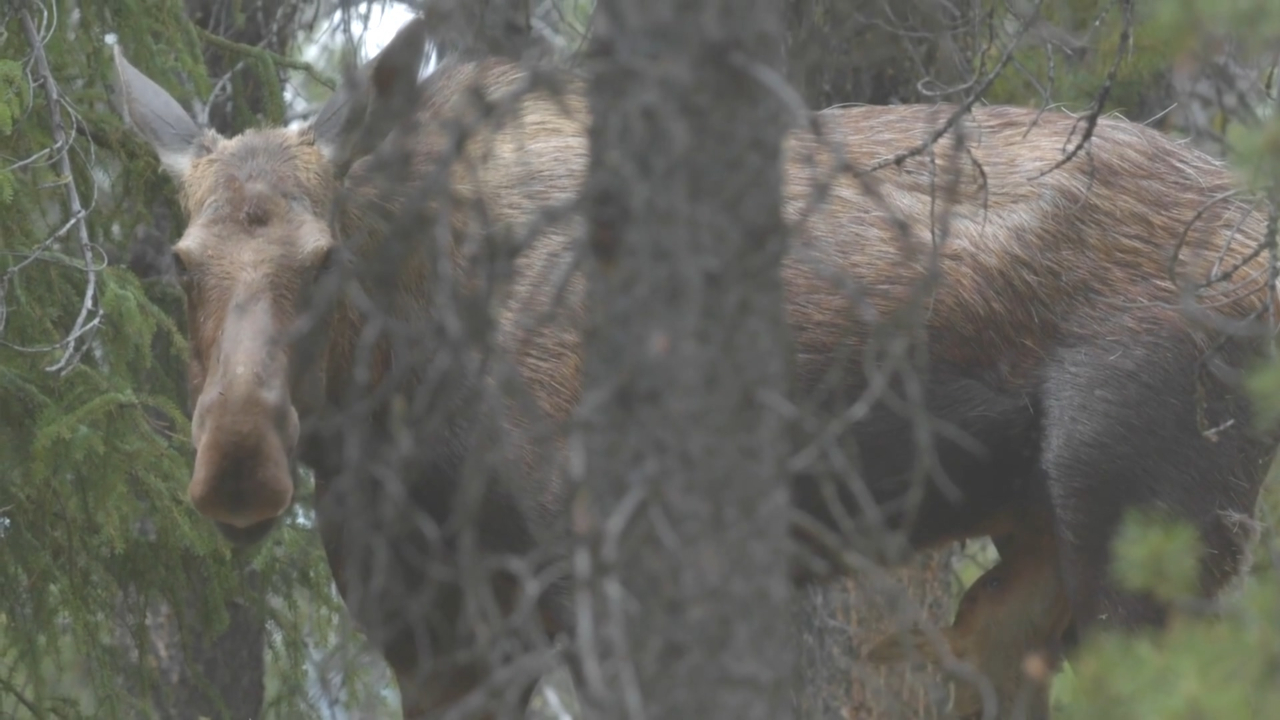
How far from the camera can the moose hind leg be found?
553 cm

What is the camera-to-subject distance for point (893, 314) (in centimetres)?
558

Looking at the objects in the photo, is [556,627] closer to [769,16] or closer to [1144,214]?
[1144,214]

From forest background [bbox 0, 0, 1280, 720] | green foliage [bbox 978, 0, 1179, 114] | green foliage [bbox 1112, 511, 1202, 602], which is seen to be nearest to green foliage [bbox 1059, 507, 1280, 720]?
green foliage [bbox 1112, 511, 1202, 602]

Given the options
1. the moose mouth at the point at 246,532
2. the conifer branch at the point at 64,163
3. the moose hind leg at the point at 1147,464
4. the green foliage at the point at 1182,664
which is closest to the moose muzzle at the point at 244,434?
the moose mouth at the point at 246,532

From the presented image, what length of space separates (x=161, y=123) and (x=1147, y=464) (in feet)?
11.6

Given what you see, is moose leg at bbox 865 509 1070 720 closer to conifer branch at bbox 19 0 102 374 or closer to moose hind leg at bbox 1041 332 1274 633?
moose hind leg at bbox 1041 332 1274 633

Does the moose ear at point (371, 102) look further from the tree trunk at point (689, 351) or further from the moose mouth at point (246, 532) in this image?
the tree trunk at point (689, 351)

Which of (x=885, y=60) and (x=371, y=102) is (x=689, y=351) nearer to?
(x=371, y=102)

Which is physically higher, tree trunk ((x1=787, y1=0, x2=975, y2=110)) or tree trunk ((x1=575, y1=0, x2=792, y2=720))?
tree trunk ((x1=575, y1=0, x2=792, y2=720))

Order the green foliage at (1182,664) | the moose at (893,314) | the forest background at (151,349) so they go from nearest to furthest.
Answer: the green foliage at (1182,664) → the moose at (893,314) → the forest background at (151,349)

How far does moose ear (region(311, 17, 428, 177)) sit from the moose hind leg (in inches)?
102

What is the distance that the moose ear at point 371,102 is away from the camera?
4.63m

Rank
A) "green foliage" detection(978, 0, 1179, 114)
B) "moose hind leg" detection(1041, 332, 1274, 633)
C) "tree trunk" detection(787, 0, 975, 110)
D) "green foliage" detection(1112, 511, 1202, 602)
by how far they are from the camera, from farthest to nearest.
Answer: "green foliage" detection(978, 0, 1179, 114), "tree trunk" detection(787, 0, 975, 110), "moose hind leg" detection(1041, 332, 1274, 633), "green foliage" detection(1112, 511, 1202, 602)

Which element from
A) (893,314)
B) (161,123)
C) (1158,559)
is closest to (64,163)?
(161,123)
